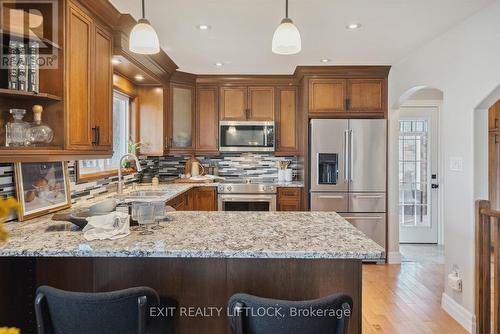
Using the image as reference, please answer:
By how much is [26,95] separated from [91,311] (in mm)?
1368

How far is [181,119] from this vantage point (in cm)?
441

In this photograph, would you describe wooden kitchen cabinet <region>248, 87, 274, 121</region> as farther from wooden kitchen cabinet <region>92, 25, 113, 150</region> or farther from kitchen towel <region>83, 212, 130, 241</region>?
kitchen towel <region>83, 212, 130, 241</region>

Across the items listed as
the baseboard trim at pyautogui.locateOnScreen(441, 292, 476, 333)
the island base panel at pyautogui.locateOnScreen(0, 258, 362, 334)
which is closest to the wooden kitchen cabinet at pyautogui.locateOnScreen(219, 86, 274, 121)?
the baseboard trim at pyautogui.locateOnScreen(441, 292, 476, 333)

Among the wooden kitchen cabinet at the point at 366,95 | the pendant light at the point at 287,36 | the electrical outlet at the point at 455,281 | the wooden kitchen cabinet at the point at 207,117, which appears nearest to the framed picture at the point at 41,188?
the pendant light at the point at 287,36

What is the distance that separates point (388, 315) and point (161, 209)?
6.96 ft

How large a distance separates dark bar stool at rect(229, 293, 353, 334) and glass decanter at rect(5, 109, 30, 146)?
161cm

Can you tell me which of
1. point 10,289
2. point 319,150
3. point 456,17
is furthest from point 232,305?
point 319,150

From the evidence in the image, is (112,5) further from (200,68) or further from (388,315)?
(388,315)

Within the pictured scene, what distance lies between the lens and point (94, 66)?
2324 millimetres

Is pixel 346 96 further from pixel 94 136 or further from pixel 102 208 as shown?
pixel 102 208

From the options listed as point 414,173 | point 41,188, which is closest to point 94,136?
point 41,188

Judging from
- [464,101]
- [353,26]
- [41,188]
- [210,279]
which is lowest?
[210,279]

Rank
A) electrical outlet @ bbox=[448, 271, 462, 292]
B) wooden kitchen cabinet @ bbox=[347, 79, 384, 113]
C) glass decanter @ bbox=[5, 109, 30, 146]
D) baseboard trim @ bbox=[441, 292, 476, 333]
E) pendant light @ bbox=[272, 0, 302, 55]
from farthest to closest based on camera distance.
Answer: wooden kitchen cabinet @ bbox=[347, 79, 384, 113]
electrical outlet @ bbox=[448, 271, 462, 292]
baseboard trim @ bbox=[441, 292, 476, 333]
glass decanter @ bbox=[5, 109, 30, 146]
pendant light @ bbox=[272, 0, 302, 55]

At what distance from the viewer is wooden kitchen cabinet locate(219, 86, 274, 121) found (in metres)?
Answer: 4.48
